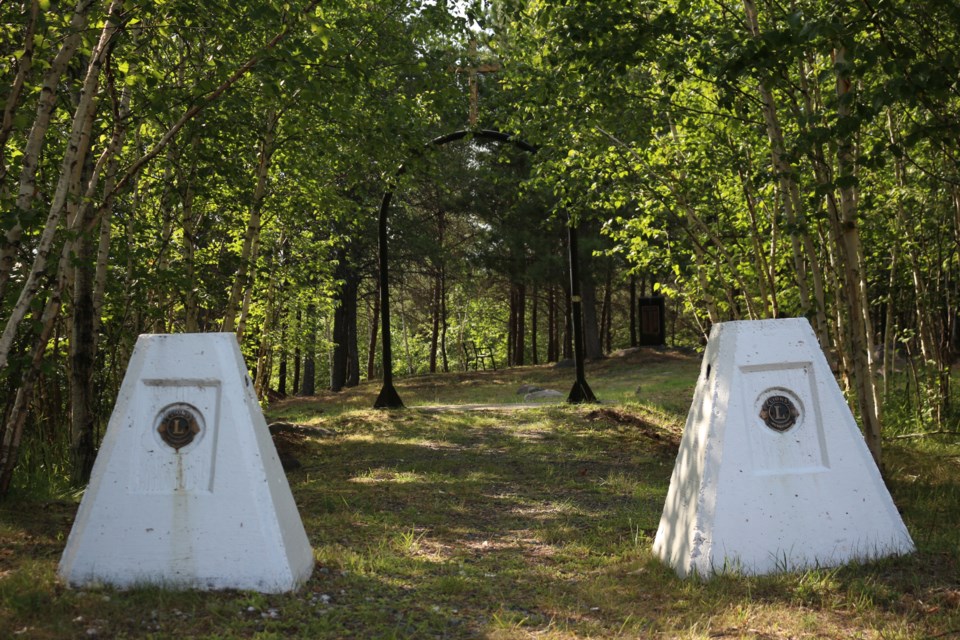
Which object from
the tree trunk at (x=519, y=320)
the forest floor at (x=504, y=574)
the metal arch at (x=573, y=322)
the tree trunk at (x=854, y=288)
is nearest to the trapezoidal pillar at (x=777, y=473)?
the forest floor at (x=504, y=574)

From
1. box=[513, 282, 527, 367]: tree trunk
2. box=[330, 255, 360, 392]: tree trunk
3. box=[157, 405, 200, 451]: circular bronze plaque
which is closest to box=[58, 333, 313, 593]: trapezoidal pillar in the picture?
box=[157, 405, 200, 451]: circular bronze plaque

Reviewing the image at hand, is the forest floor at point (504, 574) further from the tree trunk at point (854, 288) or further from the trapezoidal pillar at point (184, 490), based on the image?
the tree trunk at point (854, 288)

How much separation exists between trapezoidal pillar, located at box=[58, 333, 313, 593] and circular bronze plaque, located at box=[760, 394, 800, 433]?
250cm

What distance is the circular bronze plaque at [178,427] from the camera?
395 centimetres

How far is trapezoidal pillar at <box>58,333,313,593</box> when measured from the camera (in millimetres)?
3846

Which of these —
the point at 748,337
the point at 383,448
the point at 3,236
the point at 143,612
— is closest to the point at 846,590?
the point at 748,337

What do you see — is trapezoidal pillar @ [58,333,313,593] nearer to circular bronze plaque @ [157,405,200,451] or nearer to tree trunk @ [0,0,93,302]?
circular bronze plaque @ [157,405,200,451]

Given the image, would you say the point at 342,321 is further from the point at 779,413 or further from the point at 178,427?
the point at 779,413

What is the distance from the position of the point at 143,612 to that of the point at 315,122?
6249 mm

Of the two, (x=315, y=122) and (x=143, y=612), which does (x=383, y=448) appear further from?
(x=143, y=612)

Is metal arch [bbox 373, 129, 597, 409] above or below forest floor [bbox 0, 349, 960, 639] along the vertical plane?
above

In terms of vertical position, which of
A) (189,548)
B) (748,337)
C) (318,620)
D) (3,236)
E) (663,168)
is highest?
(663,168)

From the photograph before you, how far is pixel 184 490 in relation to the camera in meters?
3.89

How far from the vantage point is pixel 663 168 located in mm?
8844
